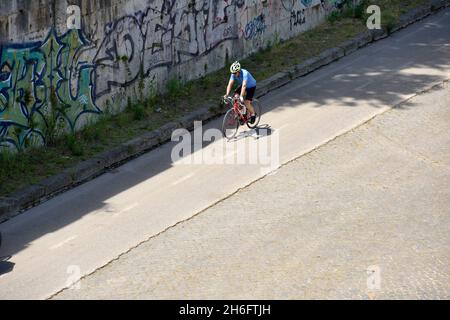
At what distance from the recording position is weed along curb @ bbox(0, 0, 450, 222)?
16.5 metres

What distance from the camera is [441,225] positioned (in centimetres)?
1541

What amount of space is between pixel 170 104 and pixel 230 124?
67.5 inches

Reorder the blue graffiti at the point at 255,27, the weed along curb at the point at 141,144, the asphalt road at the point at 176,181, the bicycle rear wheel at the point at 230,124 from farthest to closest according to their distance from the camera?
1. the blue graffiti at the point at 255,27
2. the bicycle rear wheel at the point at 230,124
3. the weed along curb at the point at 141,144
4. the asphalt road at the point at 176,181

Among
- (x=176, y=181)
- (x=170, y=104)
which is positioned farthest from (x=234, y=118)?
(x=176, y=181)

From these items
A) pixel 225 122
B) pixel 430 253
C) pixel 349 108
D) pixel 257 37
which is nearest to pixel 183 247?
pixel 430 253

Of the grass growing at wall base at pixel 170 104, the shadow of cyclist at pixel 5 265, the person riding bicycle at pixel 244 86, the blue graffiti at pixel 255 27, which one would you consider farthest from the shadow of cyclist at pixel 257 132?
the shadow of cyclist at pixel 5 265

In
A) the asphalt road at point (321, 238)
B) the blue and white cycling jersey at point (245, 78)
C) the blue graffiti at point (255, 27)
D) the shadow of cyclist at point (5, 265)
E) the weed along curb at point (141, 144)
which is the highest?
the blue graffiti at point (255, 27)

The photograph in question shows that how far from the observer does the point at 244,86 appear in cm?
1934

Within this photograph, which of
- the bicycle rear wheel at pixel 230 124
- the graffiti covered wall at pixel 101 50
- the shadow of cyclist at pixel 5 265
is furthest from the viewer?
the bicycle rear wheel at pixel 230 124

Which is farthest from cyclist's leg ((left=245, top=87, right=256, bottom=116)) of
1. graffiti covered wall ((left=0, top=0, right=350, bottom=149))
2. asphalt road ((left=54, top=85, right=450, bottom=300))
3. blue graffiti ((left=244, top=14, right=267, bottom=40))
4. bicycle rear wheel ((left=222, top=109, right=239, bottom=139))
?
blue graffiti ((left=244, top=14, right=267, bottom=40))

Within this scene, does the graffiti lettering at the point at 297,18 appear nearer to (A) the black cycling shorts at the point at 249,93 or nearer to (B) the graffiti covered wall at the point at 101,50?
(B) the graffiti covered wall at the point at 101,50

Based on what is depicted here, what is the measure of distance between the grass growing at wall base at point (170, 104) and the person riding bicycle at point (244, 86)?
3.51 feet

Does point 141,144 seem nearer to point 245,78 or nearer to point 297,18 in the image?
point 245,78

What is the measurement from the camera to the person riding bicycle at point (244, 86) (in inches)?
762
